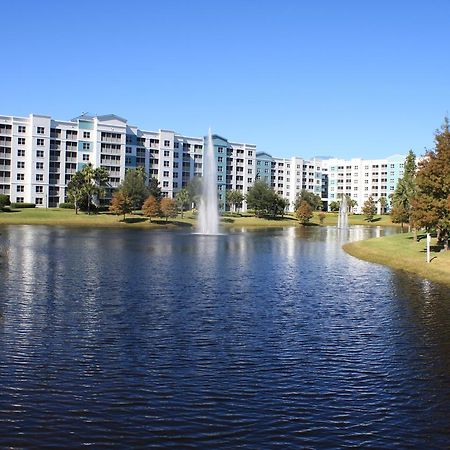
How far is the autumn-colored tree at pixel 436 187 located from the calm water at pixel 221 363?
49.0 feet

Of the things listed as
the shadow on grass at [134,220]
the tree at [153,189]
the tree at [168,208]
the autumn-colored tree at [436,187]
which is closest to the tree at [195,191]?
the tree at [153,189]

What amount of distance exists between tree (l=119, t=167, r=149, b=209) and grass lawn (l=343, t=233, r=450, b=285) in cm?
7671

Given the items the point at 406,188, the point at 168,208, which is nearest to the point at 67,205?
the point at 168,208

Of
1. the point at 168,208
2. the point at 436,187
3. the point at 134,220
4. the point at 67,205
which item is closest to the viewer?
the point at 436,187

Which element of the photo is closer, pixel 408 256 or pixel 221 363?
pixel 221 363

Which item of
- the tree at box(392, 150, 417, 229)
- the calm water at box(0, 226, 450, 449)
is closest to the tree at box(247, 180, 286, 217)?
the tree at box(392, 150, 417, 229)

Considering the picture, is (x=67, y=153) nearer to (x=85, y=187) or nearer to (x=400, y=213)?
(x=85, y=187)

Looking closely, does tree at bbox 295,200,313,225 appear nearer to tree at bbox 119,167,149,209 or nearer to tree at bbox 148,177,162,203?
tree at bbox 148,177,162,203

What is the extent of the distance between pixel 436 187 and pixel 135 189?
98.0m

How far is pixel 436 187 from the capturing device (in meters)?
51.2

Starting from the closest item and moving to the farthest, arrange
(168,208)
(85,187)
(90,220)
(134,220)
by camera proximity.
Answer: (90,220)
(134,220)
(168,208)
(85,187)

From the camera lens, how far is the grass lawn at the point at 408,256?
43.5 meters

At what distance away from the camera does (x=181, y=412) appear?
14.4 m

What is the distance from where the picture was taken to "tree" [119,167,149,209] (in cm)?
13969
